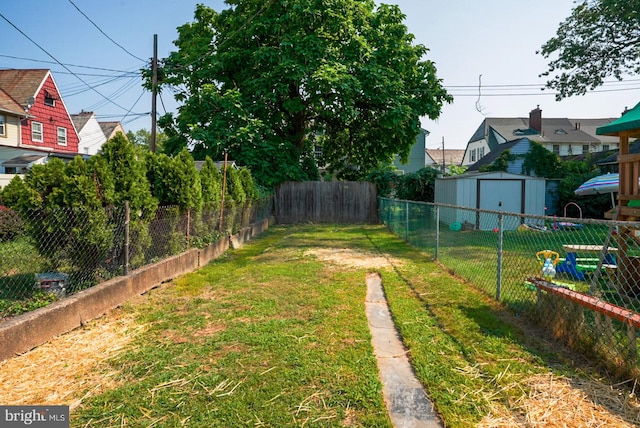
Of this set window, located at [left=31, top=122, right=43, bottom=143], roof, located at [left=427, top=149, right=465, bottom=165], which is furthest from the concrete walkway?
roof, located at [left=427, top=149, right=465, bottom=165]

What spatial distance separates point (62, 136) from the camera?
2712 centimetres

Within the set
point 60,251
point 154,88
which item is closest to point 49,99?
point 154,88

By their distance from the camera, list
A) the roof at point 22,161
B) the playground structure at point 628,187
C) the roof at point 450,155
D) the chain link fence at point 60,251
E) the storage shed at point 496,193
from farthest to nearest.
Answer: the roof at point 450,155, the roof at point 22,161, the storage shed at point 496,193, the playground structure at point 628,187, the chain link fence at point 60,251

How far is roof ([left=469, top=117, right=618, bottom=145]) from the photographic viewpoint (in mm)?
38309

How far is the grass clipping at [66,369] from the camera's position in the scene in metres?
2.90

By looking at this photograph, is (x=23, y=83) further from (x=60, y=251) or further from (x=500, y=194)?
(x=500, y=194)

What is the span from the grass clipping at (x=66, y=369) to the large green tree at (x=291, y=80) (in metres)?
12.1

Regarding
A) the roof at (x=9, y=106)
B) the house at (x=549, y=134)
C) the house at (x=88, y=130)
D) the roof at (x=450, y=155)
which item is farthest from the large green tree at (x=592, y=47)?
the roof at (x=450, y=155)

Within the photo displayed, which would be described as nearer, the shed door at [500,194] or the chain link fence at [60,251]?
the chain link fence at [60,251]

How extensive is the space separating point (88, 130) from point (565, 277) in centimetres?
4073

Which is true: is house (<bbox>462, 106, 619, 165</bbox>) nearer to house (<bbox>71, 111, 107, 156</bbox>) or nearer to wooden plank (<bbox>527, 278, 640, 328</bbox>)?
wooden plank (<bbox>527, 278, 640, 328</bbox>)

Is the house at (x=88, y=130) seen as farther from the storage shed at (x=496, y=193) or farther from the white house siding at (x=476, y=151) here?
the white house siding at (x=476, y=151)

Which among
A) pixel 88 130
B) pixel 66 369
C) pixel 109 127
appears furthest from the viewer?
pixel 109 127

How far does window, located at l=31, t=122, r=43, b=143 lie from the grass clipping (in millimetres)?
24668
